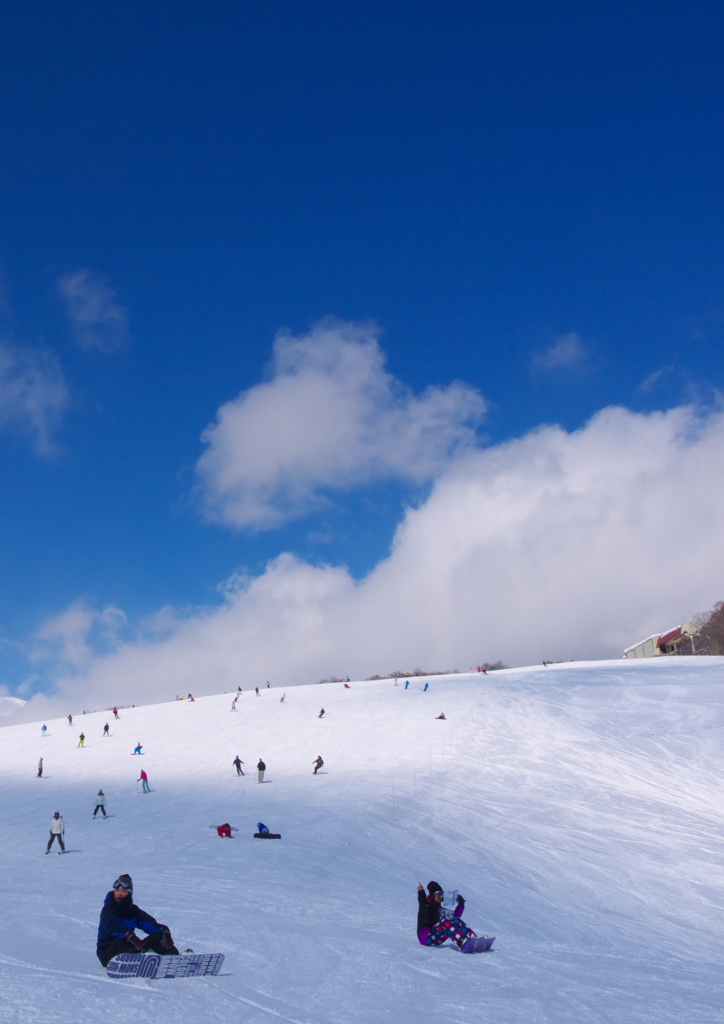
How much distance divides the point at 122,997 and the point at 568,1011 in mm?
4721

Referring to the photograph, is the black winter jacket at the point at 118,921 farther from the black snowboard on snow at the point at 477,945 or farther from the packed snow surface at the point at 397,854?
the black snowboard on snow at the point at 477,945

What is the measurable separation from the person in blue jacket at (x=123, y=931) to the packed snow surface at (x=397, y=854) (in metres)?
0.36

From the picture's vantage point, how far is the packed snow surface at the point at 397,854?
7812mm

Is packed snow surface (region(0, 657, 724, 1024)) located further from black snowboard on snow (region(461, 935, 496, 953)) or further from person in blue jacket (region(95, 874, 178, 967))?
person in blue jacket (region(95, 874, 178, 967))

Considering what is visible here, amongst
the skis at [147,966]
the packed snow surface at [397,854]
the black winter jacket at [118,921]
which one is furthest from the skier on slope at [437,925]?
the black winter jacket at [118,921]

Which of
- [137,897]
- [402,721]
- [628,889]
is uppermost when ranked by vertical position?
[402,721]

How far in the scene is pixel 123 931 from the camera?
785 centimetres

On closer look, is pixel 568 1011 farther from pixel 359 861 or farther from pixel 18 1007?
pixel 359 861

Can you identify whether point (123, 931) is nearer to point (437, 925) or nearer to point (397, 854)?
point (437, 925)

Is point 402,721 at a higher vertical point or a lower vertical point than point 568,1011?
higher

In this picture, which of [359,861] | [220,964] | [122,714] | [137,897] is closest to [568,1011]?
[220,964]

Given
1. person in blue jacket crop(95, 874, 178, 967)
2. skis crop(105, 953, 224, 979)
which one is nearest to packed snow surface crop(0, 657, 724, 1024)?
skis crop(105, 953, 224, 979)

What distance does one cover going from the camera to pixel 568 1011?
747 cm

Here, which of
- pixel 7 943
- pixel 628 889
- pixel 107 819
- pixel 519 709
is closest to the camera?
pixel 7 943
